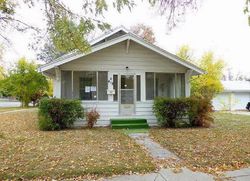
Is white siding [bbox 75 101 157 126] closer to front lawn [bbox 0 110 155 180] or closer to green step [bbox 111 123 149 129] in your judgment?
green step [bbox 111 123 149 129]

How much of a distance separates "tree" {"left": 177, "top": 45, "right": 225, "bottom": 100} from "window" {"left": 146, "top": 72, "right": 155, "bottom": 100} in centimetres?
1203

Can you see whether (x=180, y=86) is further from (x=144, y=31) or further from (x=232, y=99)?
(x=144, y=31)

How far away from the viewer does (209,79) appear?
1011 inches

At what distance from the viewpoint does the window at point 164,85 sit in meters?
14.0

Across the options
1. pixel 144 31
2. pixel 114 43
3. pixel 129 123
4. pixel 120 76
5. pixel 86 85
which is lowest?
pixel 129 123

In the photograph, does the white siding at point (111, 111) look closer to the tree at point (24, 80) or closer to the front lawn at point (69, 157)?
the front lawn at point (69, 157)

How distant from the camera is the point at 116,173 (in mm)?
5855

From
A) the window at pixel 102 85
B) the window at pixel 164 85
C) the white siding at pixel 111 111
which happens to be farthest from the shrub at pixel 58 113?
the window at pixel 164 85

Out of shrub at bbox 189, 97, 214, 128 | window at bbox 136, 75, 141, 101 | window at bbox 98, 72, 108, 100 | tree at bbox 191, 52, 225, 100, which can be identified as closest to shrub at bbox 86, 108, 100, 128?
window at bbox 98, 72, 108, 100

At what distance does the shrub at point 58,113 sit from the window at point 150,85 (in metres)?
3.69

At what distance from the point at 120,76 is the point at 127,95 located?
104cm

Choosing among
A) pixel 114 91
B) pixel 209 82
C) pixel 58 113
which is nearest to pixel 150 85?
pixel 114 91

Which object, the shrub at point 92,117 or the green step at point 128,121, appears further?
the green step at point 128,121

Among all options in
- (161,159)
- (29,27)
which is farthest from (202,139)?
(29,27)
